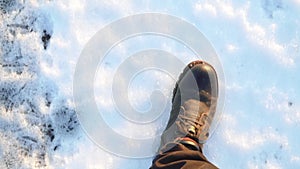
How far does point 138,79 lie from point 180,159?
1.24ft

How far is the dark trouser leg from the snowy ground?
147 millimetres

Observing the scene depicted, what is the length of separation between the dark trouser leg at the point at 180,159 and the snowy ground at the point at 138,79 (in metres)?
0.15

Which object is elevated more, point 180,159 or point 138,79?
point 138,79

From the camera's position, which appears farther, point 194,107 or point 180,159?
point 194,107

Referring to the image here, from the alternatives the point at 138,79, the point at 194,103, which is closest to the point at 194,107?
the point at 194,103

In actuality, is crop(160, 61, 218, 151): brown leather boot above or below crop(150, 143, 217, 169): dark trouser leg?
above

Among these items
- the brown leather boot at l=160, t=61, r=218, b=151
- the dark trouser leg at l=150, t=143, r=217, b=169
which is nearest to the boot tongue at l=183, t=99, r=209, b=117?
the brown leather boot at l=160, t=61, r=218, b=151

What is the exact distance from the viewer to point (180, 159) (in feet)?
5.28

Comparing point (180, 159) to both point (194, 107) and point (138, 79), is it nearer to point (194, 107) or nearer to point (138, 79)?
point (194, 107)

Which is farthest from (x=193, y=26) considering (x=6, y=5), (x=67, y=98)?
(x=6, y=5)

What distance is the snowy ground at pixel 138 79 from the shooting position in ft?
5.80

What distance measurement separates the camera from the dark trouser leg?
5.15 feet

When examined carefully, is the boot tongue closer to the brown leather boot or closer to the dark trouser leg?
the brown leather boot

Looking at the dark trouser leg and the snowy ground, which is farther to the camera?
the snowy ground
